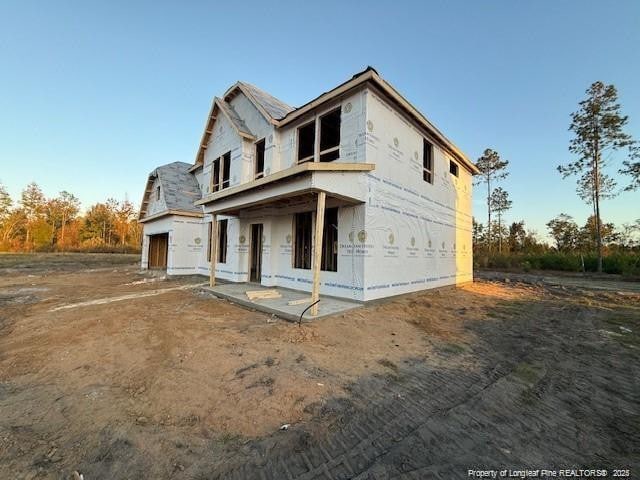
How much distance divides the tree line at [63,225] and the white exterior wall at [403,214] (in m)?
42.6

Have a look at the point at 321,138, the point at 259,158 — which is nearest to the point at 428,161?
the point at 321,138

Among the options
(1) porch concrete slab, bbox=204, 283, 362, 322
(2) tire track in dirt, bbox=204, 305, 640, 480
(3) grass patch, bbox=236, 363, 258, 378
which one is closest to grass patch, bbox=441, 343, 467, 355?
(2) tire track in dirt, bbox=204, 305, 640, 480

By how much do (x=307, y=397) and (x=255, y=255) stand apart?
9.06 meters

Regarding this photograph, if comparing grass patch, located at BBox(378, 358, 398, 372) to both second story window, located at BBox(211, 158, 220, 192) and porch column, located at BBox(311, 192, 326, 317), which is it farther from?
second story window, located at BBox(211, 158, 220, 192)

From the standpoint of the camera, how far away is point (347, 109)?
7.95 m

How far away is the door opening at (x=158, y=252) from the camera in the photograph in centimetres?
1883

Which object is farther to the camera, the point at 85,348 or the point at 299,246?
the point at 299,246

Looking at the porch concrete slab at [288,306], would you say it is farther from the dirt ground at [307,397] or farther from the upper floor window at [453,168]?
A: the upper floor window at [453,168]

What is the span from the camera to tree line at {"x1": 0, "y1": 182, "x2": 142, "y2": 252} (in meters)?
38.0

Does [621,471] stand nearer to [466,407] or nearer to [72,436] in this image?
[466,407]

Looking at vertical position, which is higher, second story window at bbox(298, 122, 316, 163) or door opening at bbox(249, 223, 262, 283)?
second story window at bbox(298, 122, 316, 163)

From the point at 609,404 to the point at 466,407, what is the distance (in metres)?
1.79

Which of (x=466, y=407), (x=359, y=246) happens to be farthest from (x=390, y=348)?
(x=359, y=246)

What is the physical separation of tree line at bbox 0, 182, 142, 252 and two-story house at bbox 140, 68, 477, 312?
112 ft
